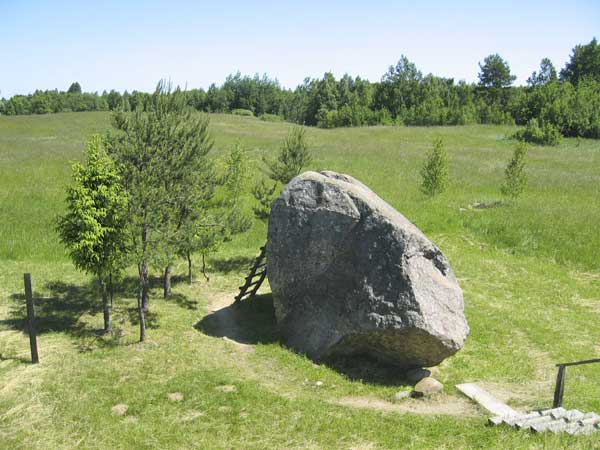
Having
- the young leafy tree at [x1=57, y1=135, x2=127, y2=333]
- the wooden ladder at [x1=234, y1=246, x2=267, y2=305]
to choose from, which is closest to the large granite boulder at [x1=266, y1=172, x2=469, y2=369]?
the wooden ladder at [x1=234, y1=246, x2=267, y2=305]

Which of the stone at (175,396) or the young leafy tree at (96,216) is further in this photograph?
the young leafy tree at (96,216)

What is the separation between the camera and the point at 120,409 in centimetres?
1280

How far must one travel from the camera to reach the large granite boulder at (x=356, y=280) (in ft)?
48.5

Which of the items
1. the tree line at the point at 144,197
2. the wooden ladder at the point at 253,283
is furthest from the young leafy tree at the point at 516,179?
the tree line at the point at 144,197

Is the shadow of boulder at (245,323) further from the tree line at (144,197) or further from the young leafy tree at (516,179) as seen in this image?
the young leafy tree at (516,179)

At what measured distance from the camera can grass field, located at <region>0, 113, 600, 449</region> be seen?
11867 mm

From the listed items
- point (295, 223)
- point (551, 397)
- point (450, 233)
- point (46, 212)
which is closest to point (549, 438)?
point (551, 397)

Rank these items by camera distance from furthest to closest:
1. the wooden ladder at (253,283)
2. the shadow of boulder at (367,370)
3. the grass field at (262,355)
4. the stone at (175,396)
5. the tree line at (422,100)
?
1. the tree line at (422,100)
2. the wooden ladder at (253,283)
3. the shadow of boulder at (367,370)
4. the stone at (175,396)
5. the grass field at (262,355)

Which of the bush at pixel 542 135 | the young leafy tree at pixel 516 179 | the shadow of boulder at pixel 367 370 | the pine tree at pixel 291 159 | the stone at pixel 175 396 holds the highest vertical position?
Answer: the bush at pixel 542 135

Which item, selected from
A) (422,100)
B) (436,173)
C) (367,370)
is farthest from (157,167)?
(422,100)

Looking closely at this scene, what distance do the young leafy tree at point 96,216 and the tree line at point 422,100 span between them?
2444 inches

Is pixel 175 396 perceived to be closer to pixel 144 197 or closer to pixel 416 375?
pixel 144 197

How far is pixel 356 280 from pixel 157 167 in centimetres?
798

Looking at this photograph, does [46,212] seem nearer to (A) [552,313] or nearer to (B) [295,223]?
(B) [295,223]
